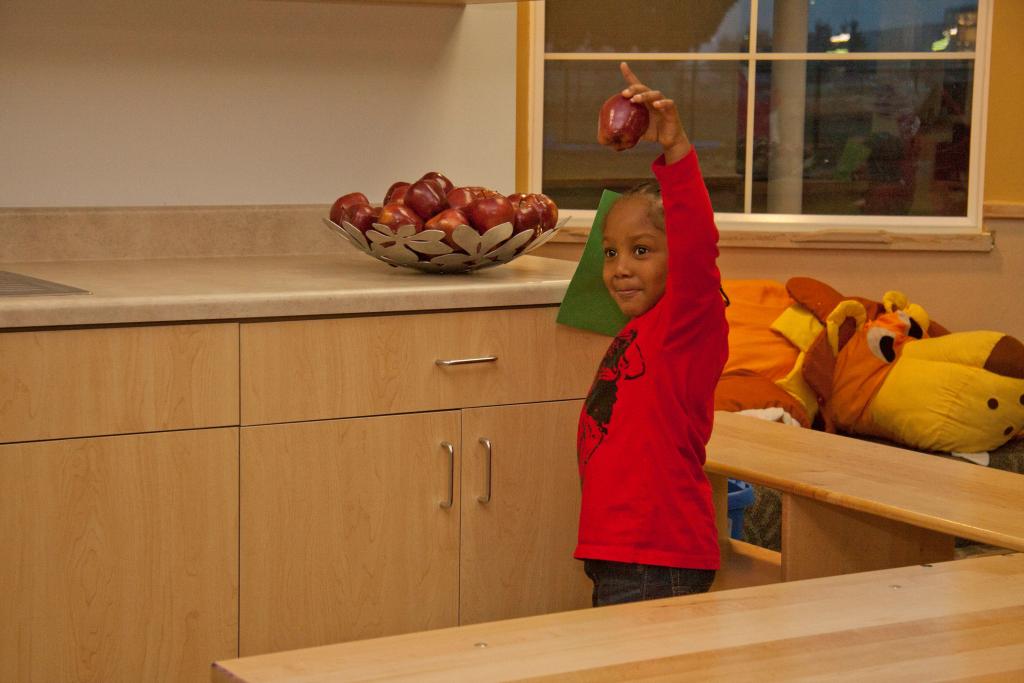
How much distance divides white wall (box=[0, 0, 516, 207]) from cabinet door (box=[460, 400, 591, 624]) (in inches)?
30.1

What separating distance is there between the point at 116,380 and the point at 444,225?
1.97ft

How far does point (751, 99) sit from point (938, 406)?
5.02ft

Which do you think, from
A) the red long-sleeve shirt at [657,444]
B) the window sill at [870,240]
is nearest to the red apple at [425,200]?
the red long-sleeve shirt at [657,444]

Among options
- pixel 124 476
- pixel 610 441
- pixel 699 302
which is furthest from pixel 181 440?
pixel 699 302

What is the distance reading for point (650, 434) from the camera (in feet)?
6.19

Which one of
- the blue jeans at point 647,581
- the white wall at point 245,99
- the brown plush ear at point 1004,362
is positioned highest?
the white wall at point 245,99

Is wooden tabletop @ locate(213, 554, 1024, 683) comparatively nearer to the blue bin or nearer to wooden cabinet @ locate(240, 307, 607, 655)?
wooden cabinet @ locate(240, 307, 607, 655)

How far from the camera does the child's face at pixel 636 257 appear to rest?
1908 millimetres

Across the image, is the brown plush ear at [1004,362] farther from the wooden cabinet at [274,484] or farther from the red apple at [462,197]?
the red apple at [462,197]

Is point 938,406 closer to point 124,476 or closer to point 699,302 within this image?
point 699,302

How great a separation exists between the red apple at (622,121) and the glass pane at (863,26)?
11.2 ft

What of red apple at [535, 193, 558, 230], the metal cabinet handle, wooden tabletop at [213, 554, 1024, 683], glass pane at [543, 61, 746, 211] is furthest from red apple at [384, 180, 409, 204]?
glass pane at [543, 61, 746, 211]

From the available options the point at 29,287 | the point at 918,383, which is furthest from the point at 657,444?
the point at 918,383

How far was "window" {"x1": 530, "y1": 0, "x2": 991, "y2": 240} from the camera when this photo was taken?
4801 millimetres
